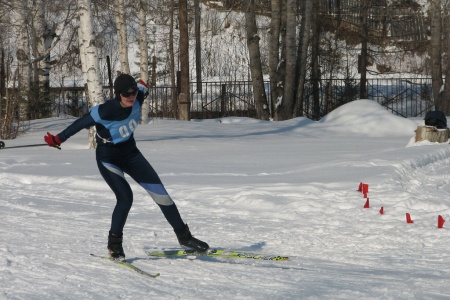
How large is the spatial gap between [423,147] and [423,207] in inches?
246

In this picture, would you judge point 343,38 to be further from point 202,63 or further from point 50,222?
point 50,222

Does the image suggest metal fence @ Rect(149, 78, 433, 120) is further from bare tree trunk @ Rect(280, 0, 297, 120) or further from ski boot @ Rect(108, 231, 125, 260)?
ski boot @ Rect(108, 231, 125, 260)

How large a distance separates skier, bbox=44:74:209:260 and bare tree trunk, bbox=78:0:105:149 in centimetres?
985

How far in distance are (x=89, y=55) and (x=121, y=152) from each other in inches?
404

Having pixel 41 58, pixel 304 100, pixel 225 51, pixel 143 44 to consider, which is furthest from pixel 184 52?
pixel 225 51

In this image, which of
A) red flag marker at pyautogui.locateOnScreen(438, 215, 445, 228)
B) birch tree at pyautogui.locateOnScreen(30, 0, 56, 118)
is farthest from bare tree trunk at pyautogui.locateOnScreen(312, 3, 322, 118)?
red flag marker at pyautogui.locateOnScreen(438, 215, 445, 228)

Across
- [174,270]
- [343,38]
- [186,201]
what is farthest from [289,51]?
[174,270]

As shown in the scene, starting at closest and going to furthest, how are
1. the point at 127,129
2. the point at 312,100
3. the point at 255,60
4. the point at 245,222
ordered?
the point at 127,129, the point at 245,222, the point at 255,60, the point at 312,100

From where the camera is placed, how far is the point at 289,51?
27109mm

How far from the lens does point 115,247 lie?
7.31 metres

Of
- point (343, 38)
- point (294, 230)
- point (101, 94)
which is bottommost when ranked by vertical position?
point (294, 230)

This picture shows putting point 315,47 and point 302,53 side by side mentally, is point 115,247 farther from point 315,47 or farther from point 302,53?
point 315,47

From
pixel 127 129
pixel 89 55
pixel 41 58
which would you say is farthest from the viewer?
pixel 41 58

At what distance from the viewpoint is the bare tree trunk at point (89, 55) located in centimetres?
1695
